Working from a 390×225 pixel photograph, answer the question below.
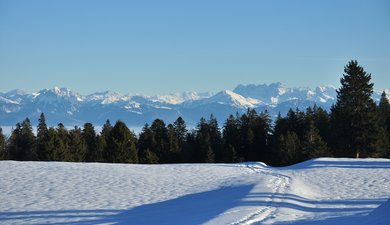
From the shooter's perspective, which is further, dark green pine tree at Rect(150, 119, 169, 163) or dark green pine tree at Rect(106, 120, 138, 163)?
dark green pine tree at Rect(150, 119, 169, 163)

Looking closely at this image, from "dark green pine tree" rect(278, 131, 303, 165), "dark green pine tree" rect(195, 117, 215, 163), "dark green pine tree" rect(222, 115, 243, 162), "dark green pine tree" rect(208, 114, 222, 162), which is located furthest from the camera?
"dark green pine tree" rect(208, 114, 222, 162)

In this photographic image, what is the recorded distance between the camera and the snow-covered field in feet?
48.9

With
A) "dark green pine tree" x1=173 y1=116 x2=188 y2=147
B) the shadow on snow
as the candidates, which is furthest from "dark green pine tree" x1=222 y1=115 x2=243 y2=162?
the shadow on snow

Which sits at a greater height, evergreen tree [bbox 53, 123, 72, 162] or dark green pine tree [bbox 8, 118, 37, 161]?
dark green pine tree [bbox 8, 118, 37, 161]

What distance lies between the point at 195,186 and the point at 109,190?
4.18 metres

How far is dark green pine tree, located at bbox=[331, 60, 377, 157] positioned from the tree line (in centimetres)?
9

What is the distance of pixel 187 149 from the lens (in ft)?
269

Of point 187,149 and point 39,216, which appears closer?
point 39,216

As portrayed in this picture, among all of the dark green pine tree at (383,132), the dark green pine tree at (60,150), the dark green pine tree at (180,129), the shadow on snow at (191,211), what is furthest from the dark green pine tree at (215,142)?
the shadow on snow at (191,211)

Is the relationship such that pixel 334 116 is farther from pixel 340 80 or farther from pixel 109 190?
pixel 109 190

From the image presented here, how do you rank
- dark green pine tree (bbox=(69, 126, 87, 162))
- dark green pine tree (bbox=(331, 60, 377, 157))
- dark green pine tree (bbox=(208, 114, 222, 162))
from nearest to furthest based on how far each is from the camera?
dark green pine tree (bbox=(331, 60, 377, 157)) < dark green pine tree (bbox=(69, 126, 87, 162)) < dark green pine tree (bbox=(208, 114, 222, 162))

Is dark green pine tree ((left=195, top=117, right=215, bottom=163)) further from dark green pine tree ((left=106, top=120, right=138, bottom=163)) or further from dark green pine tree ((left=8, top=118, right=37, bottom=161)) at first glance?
dark green pine tree ((left=8, top=118, right=37, bottom=161))

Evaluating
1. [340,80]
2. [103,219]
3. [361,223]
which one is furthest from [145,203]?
[340,80]

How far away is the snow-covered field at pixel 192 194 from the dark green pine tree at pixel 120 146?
2511cm
